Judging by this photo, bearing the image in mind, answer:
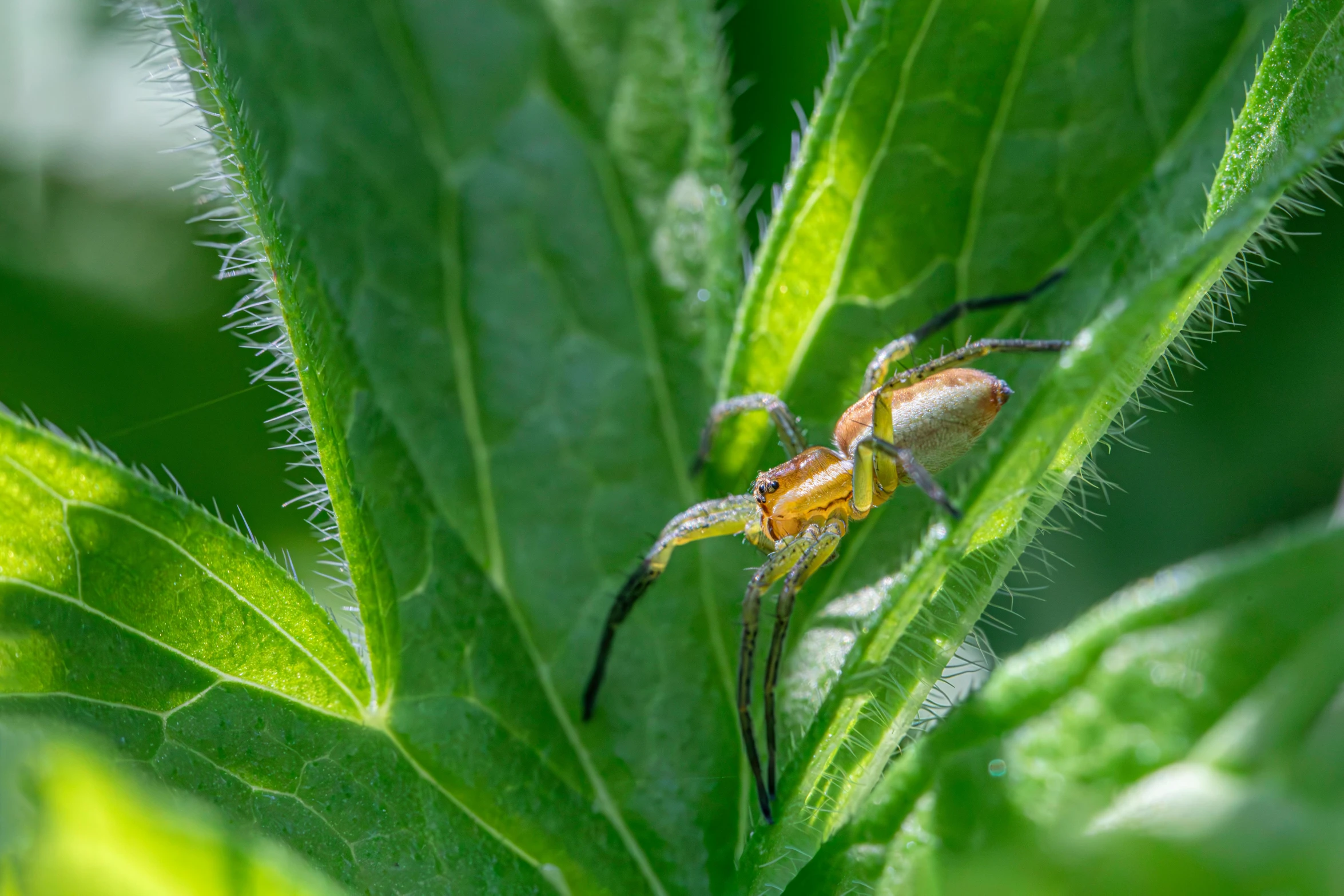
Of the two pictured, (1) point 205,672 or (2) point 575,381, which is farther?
(2) point 575,381

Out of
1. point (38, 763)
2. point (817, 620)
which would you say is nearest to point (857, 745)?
point (817, 620)

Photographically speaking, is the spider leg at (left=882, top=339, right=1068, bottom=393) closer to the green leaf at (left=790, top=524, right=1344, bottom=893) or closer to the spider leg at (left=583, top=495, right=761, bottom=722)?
the spider leg at (left=583, top=495, right=761, bottom=722)

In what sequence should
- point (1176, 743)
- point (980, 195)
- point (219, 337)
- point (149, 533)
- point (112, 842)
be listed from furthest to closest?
point (219, 337), point (980, 195), point (149, 533), point (1176, 743), point (112, 842)

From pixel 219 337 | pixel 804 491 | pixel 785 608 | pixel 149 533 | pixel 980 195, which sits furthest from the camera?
pixel 219 337

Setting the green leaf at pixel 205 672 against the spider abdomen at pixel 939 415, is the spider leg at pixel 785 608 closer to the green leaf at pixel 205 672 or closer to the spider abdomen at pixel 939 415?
the spider abdomen at pixel 939 415

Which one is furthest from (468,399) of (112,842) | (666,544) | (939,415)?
(112,842)

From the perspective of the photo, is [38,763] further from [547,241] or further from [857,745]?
[547,241]

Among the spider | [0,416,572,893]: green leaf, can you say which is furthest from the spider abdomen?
[0,416,572,893]: green leaf

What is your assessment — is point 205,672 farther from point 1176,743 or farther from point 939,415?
point 939,415
